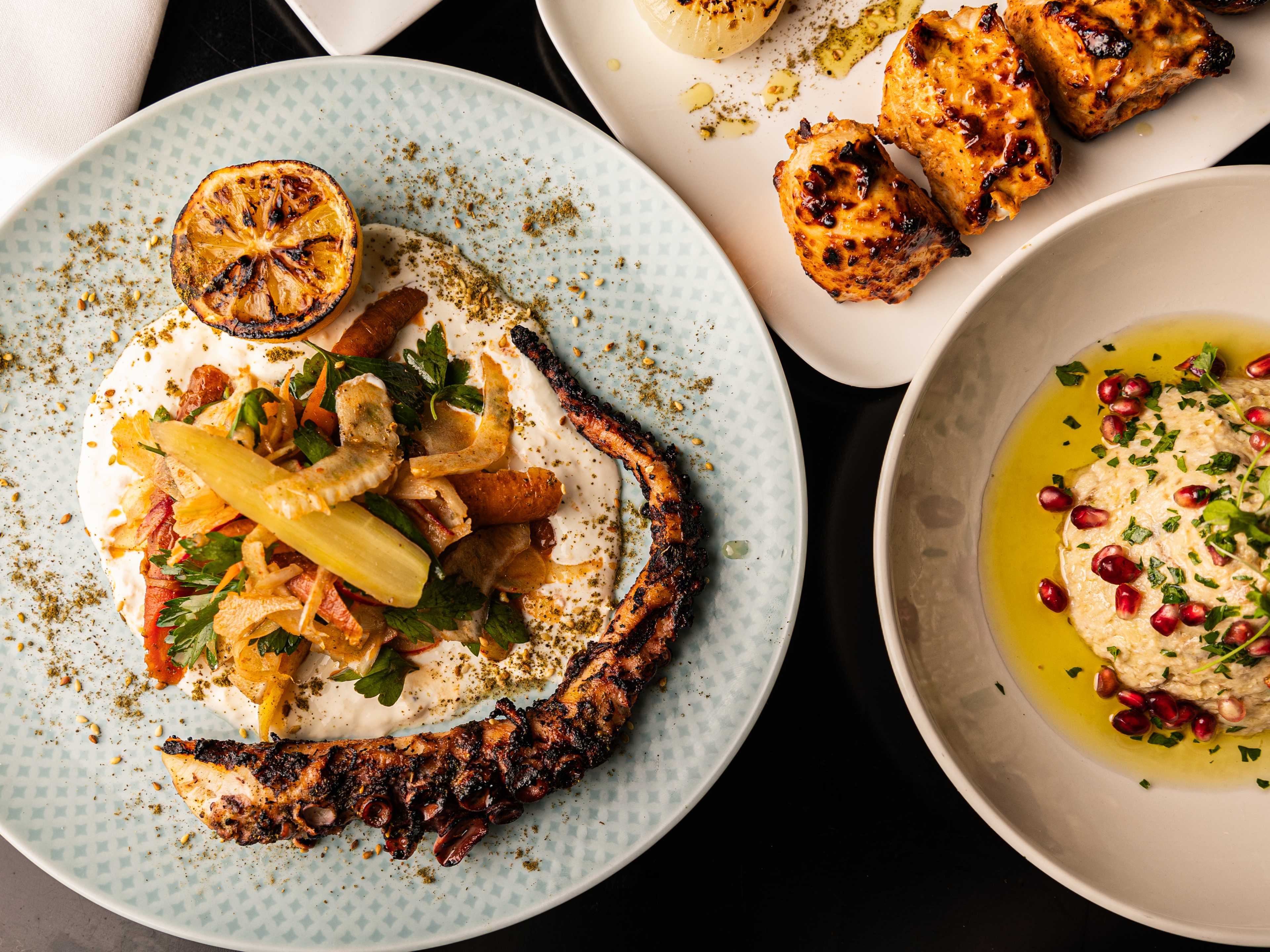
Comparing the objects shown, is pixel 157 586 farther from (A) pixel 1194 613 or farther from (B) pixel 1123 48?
(B) pixel 1123 48

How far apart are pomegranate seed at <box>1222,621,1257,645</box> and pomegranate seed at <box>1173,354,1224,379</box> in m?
0.81

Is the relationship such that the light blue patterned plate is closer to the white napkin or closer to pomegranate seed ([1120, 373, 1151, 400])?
the white napkin

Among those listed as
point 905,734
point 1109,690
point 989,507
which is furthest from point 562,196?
point 1109,690

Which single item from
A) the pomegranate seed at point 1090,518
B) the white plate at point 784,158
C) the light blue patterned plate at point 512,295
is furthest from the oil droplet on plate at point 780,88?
the pomegranate seed at point 1090,518

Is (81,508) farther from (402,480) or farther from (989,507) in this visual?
(989,507)

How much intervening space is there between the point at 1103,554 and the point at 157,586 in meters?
3.07

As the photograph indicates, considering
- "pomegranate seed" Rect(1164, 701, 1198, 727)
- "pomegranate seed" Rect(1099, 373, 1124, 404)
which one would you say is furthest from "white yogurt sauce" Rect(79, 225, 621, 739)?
"pomegranate seed" Rect(1164, 701, 1198, 727)

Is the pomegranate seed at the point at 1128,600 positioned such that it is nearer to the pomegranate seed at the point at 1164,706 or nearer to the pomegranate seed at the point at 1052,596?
the pomegranate seed at the point at 1052,596

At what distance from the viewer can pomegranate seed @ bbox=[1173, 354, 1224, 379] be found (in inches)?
99.8

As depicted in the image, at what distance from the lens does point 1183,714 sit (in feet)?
8.30

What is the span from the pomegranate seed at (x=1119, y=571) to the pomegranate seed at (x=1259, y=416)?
0.57m

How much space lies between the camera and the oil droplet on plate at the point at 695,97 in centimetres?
259

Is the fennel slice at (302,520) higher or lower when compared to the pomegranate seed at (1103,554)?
higher

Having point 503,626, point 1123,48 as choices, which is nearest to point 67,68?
point 503,626
